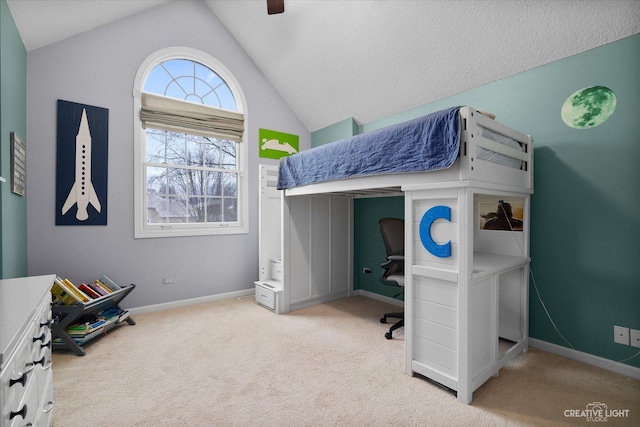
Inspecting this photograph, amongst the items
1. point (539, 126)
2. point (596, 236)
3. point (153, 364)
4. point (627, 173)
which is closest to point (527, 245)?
point (596, 236)

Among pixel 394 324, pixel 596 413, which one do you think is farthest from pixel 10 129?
pixel 596 413

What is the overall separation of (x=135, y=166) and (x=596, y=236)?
13.5ft

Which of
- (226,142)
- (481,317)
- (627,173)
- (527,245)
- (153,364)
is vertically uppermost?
(226,142)

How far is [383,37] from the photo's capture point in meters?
2.82

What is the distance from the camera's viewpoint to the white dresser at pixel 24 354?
79cm

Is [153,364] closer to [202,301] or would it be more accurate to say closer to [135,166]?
[202,301]

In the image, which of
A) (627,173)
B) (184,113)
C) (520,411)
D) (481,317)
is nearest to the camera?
(520,411)

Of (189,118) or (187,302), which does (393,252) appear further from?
(189,118)

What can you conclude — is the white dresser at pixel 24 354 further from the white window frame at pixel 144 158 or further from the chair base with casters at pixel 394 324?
the chair base with casters at pixel 394 324

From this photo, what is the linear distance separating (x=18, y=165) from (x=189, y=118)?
161 centimetres

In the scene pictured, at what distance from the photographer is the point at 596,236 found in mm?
2033

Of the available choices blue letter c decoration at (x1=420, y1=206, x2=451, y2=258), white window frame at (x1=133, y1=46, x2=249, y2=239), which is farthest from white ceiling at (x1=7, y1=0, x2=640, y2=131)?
blue letter c decoration at (x1=420, y1=206, x2=451, y2=258)

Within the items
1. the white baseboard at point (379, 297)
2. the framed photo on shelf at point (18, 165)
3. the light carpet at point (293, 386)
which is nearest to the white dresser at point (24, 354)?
the light carpet at point (293, 386)

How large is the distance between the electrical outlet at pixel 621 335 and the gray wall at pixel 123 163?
347 centimetres
